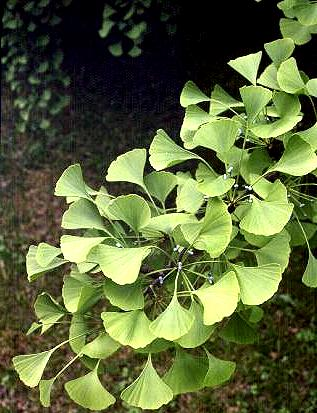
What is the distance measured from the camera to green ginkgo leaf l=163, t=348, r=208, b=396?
3.21ft

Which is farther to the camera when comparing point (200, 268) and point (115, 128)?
point (115, 128)

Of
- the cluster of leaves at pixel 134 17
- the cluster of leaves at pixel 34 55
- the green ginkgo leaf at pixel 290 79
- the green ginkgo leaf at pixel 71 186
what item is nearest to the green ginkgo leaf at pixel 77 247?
the green ginkgo leaf at pixel 71 186

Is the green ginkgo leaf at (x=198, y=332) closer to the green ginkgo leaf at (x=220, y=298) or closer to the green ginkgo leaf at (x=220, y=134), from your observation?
the green ginkgo leaf at (x=220, y=298)

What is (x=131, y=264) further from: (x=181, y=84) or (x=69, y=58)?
(x=69, y=58)

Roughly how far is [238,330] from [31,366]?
12.4 inches

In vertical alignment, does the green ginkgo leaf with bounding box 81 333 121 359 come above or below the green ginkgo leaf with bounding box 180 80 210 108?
below

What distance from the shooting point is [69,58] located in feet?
10.1

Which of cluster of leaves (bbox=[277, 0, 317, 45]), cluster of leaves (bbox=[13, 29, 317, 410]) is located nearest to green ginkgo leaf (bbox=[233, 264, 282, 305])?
cluster of leaves (bbox=[13, 29, 317, 410])

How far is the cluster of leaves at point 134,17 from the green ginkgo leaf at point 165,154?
61.1 inches

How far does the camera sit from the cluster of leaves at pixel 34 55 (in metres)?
2.85

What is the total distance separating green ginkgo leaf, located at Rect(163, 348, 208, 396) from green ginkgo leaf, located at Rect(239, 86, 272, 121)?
344mm

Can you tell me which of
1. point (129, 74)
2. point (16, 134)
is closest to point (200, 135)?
point (129, 74)

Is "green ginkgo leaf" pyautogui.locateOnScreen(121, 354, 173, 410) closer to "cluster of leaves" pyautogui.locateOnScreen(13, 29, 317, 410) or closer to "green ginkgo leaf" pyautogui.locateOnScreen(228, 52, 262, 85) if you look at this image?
"cluster of leaves" pyautogui.locateOnScreen(13, 29, 317, 410)

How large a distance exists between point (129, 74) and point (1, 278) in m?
1.01
